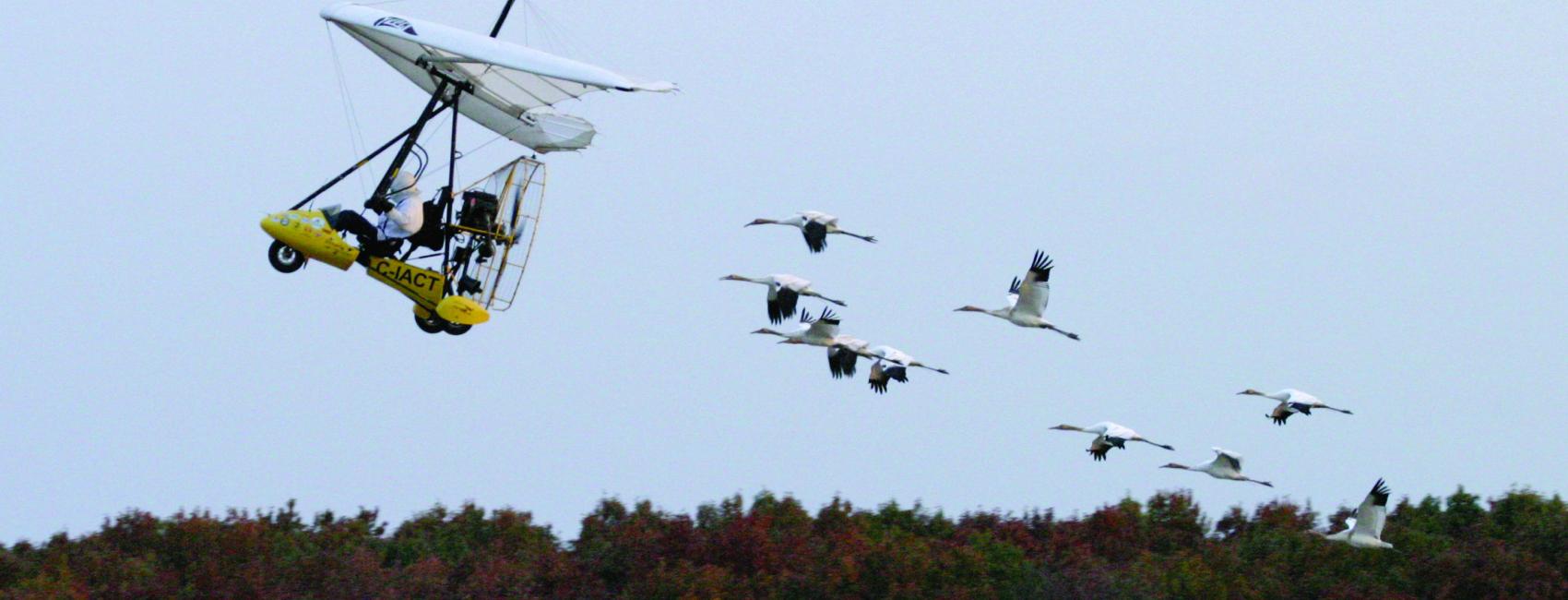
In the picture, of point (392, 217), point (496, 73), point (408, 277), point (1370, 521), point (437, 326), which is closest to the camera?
point (392, 217)

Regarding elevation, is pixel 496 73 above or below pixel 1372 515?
above

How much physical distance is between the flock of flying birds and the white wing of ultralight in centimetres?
325

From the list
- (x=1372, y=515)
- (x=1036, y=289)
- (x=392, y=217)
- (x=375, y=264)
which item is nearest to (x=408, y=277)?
(x=375, y=264)

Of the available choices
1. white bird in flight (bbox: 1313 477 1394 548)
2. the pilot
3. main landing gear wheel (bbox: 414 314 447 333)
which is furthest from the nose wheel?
white bird in flight (bbox: 1313 477 1394 548)

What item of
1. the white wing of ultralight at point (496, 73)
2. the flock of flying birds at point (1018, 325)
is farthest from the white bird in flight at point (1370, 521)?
the white wing of ultralight at point (496, 73)

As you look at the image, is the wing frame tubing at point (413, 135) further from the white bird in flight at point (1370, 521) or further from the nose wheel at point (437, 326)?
the white bird in flight at point (1370, 521)

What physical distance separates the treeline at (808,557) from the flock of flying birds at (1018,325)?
1791 millimetres

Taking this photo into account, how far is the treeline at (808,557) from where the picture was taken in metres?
35.7

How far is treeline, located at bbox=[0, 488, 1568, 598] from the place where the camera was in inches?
1404

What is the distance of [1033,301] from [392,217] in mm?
8425

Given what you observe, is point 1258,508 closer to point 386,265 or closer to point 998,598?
point 998,598

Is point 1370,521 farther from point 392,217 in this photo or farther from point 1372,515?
point 392,217

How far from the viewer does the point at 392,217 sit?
98.1 ft

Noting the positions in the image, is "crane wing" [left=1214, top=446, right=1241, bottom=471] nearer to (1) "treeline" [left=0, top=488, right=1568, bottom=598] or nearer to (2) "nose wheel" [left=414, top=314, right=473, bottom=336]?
(1) "treeline" [left=0, top=488, right=1568, bottom=598]
